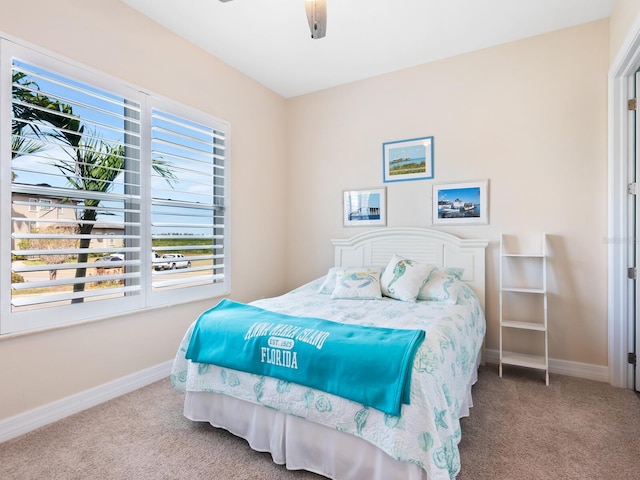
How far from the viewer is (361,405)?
1.46 m

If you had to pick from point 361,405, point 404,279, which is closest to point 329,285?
point 404,279

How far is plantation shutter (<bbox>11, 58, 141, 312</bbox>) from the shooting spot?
2.01m

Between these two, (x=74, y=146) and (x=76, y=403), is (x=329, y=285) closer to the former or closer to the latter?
(x=76, y=403)

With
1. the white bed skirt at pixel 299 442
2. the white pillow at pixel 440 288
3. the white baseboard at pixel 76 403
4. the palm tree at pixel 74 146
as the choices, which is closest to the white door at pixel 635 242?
the white pillow at pixel 440 288

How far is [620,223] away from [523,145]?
0.95m

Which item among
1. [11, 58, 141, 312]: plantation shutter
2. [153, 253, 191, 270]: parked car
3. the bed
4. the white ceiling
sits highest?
the white ceiling

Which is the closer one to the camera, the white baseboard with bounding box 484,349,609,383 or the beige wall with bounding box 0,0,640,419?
the beige wall with bounding box 0,0,640,419

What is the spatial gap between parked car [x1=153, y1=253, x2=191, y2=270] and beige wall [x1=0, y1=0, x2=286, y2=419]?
1.21ft

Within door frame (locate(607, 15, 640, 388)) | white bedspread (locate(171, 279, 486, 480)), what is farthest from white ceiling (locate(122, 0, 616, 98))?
white bedspread (locate(171, 279, 486, 480))

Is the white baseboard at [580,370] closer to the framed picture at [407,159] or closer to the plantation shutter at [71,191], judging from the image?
the framed picture at [407,159]

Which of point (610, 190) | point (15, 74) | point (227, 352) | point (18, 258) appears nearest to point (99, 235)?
point (18, 258)

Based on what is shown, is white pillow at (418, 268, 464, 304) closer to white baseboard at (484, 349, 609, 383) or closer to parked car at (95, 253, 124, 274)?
white baseboard at (484, 349, 609, 383)

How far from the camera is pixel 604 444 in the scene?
1837 millimetres

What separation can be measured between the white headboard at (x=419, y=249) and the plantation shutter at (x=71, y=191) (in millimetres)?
2043
